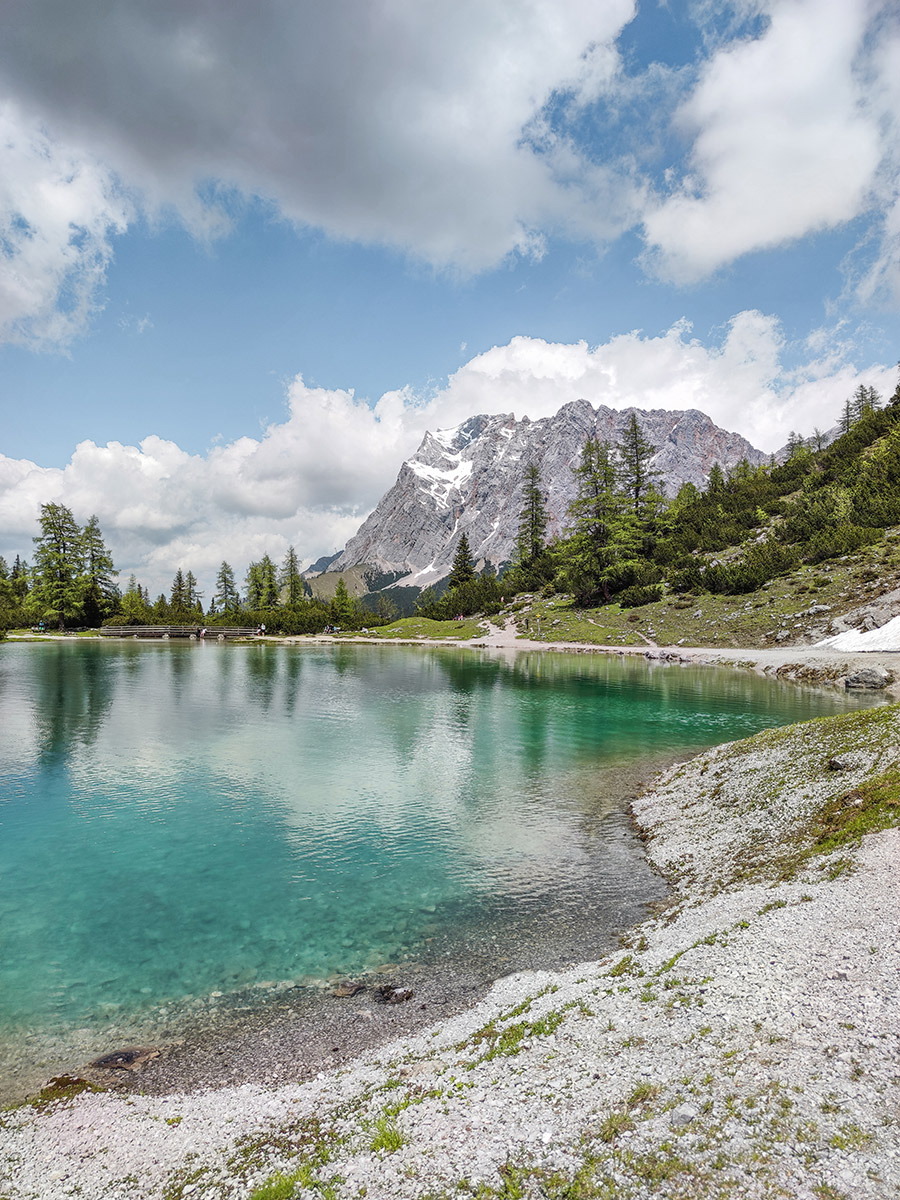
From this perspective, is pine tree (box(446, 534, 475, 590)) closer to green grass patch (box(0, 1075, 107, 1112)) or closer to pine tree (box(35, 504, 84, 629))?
pine tree (box(35, 504, 84, 629))

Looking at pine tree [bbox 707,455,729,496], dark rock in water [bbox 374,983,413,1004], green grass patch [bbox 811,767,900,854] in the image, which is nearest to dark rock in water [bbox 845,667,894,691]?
green grass patch [bbox 811,767,900,854]

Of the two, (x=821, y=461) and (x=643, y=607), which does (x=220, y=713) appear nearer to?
(x=643, y=607)

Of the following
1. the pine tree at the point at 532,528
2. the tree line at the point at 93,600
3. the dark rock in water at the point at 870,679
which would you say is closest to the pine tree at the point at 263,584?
the tree line at the point at 93,600

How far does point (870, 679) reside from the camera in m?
40.8

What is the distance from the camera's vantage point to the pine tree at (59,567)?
115062 mm

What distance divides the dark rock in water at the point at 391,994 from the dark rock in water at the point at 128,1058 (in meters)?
4.04

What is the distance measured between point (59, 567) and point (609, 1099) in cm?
13614

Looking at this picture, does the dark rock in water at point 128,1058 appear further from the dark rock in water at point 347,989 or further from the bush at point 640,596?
the bush at point 640,596

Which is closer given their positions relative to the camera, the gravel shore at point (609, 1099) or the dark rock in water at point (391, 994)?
the gravel shore at point (609, 1099)

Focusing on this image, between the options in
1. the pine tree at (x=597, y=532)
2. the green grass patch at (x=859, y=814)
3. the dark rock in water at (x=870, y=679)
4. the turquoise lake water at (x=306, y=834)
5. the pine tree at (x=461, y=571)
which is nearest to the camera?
the turquoise lake water at (x=306, y=834)

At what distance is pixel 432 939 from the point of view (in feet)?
45.5

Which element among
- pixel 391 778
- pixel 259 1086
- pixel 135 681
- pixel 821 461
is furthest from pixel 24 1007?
pixel 821 461

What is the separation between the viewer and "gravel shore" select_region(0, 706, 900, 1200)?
5949 millimetres

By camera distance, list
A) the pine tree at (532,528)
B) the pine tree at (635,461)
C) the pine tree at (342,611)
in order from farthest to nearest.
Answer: the pine tree at (342,611), the pine tree at (532,528), the pine tree at (635,461)
